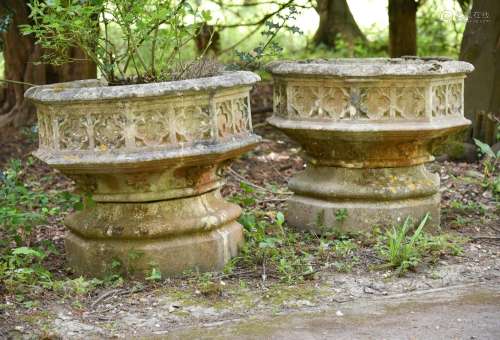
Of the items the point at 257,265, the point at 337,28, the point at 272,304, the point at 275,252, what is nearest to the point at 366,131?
the point at 275,252

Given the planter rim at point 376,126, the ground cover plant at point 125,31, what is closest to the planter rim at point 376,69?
the planter rim at point 376,126

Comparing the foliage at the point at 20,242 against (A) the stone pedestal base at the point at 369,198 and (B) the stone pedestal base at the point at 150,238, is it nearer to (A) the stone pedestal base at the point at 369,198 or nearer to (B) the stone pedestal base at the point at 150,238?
(B) the stone pedestal base at the point at 150,238

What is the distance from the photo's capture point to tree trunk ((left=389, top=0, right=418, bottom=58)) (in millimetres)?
9703

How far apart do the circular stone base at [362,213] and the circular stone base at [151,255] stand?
957mm

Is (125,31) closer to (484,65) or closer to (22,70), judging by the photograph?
(22,70)

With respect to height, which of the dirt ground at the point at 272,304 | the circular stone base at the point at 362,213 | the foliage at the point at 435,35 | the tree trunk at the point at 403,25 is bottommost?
the dirt ground at the point at 272,304

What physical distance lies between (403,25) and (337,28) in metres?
3.84

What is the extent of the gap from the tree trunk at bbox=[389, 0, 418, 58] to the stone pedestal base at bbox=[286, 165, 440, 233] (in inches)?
175

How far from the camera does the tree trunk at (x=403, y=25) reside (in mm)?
9703

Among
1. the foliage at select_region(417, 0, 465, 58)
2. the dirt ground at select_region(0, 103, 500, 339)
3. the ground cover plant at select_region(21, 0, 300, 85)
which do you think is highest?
the ground cover plant at select_region(21, 0, 300, 85)

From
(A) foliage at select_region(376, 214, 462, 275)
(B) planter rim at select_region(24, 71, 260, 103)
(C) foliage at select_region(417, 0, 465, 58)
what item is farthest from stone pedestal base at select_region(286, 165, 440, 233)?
(C) foliage at select_region(417, 0, 465, 58)

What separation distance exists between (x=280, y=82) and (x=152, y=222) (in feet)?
4.67

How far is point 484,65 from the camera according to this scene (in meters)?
7.99

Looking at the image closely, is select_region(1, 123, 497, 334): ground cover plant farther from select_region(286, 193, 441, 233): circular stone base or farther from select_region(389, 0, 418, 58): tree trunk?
select_region(389, 0, 418, 58): tree trunk
